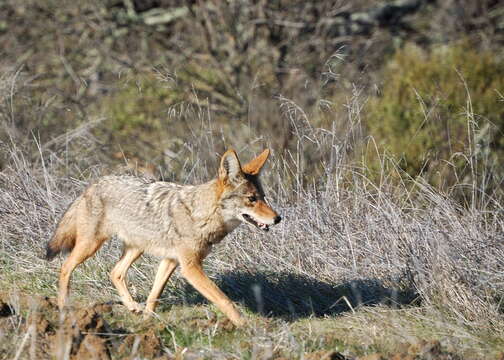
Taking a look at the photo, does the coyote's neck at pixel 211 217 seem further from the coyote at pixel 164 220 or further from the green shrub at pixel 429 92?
the green shrub at pixel 429 92

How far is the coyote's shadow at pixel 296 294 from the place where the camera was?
21.0 feet

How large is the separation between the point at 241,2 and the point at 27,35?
14.5 feet

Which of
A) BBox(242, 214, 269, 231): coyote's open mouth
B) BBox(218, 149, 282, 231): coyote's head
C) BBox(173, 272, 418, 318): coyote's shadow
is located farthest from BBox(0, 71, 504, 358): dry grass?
BBox(218, 149, 282, 231): coyote's head

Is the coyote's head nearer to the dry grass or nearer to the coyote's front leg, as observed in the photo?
the coyote's front leg

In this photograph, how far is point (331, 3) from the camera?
16375 millimetres

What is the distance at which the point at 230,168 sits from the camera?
20.3 ft

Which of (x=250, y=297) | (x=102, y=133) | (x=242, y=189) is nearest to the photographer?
(x=242, y=189)

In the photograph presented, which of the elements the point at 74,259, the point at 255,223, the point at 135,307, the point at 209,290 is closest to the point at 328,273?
the point at 255,223

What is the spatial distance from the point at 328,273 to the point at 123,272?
1.62 metres

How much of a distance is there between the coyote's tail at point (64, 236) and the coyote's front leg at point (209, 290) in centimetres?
97

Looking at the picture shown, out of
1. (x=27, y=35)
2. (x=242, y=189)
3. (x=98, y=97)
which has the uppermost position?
(x=242, y=189)

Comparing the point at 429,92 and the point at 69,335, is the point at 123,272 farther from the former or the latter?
the point at 429,92

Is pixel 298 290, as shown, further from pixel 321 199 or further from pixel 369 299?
pixel 321 199

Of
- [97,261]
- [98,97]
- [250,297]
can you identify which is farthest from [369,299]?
[98,97]
